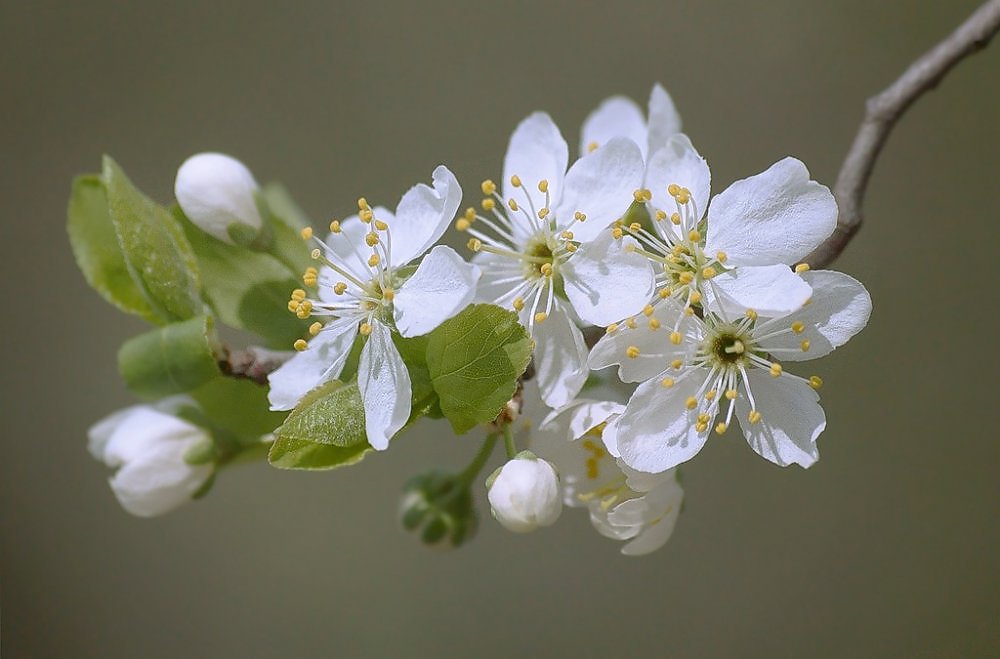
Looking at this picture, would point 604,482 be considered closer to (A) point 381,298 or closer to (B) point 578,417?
(B) point 578,417

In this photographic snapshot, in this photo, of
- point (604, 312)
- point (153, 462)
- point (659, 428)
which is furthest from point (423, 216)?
point (153, 462)

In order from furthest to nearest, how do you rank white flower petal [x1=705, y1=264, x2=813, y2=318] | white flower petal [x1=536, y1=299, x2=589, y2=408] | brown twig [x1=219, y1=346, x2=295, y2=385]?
brown twig [x1=219, y1=346, x2=295, y2=385] < white flower petal [x1=536, y1=299, x2=589, y2=408] < white flower petal [x1=705, y1=264, x2=813, y2=318]

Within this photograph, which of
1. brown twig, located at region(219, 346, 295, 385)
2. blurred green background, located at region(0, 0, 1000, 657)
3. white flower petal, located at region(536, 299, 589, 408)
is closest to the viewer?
white flower petal, located at region(536, 299, 589, 408)

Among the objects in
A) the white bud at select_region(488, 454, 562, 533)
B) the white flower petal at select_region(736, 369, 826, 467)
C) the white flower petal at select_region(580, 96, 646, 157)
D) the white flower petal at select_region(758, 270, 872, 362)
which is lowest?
the white bud at select_region(488, 454, 562, 533)

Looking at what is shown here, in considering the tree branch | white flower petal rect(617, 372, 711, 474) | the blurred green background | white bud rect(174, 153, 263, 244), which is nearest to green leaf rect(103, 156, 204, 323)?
white bud rect(174, 153, 263, 244)

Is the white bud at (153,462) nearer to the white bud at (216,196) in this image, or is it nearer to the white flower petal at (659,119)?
the white bud at (216,196)

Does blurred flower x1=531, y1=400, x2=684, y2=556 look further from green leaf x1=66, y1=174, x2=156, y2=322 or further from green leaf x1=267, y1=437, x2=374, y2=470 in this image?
green leaf x1=66, y1=174, x2=156, y2=322

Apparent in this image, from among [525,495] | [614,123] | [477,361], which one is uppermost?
[614,123]
